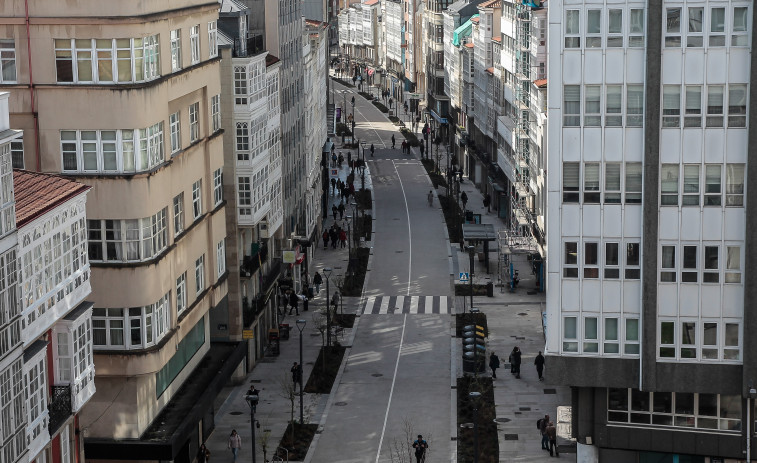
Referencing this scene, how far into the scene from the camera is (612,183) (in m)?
57.4

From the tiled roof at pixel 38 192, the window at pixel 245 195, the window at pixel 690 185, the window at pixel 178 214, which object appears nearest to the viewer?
the tiled roof at pixel 38 192

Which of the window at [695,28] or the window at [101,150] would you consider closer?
the window at [101,150]

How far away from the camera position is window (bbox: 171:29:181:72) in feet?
193

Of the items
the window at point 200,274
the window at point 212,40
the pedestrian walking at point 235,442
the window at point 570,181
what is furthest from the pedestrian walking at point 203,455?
the window at point 570,181

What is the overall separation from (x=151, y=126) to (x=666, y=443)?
22.9 m

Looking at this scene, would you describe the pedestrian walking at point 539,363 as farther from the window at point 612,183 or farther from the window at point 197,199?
the window at point 197,199

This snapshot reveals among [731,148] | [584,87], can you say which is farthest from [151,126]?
[731,148]

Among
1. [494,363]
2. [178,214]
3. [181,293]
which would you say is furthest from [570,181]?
[494,363]

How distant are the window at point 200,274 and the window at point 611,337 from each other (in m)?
16.9

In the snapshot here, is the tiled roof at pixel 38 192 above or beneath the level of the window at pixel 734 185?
above

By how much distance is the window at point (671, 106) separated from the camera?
56312 mm

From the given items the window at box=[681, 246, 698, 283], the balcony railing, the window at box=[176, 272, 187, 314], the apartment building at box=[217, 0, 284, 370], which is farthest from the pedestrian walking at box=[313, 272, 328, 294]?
the balcony railing

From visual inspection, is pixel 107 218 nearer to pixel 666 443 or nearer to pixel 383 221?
pixel 666 443

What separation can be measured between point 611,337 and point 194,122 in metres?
19.1
